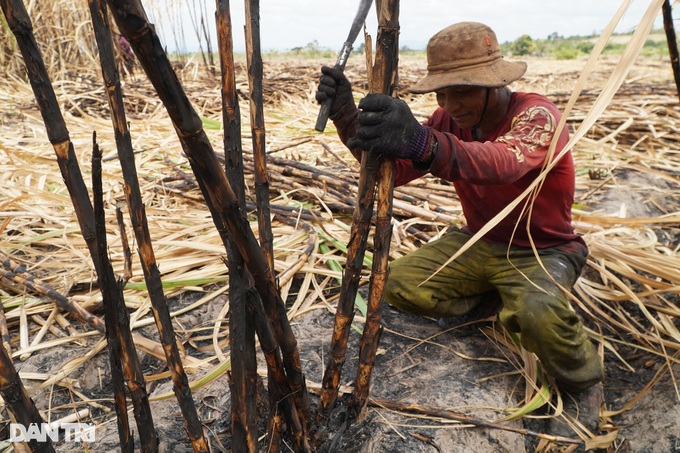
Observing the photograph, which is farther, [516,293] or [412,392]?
[516,293]

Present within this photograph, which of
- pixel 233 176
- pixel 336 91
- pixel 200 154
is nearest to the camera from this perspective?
pixel 200 154

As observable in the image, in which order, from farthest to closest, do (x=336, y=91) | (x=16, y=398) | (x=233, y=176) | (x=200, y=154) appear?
1. (x=336, y=91)
2. (x=233, y=176)
3. (x=16, y=398)
4. (x=200, y=154)

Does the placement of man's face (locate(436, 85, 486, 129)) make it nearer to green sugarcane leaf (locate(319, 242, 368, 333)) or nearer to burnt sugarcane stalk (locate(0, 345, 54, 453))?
green sugarcane leaf (locate(319, 242, 368, 333))

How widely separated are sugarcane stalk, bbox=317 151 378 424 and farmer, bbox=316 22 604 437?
Result: 0.14 metres

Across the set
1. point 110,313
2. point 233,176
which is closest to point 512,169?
point 233,176

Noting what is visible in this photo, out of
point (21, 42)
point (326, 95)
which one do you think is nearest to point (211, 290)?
point (326, 95)

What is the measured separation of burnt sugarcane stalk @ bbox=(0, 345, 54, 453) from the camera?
0.84 meters

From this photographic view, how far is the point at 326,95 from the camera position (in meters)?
1.64

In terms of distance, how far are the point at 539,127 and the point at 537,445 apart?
3.73ft

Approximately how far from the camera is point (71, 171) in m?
0.94

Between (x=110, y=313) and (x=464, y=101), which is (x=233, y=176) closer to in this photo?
(x=110, y=313)

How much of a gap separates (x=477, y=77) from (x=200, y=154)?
4.29 feet

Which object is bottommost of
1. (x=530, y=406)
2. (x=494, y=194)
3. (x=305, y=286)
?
(x=530, y=406)

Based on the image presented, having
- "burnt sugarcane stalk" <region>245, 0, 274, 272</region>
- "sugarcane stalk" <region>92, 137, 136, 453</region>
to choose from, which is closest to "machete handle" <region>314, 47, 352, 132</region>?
"burnt sugarcane stalk" <region>245, 0, 274, 272</region>
